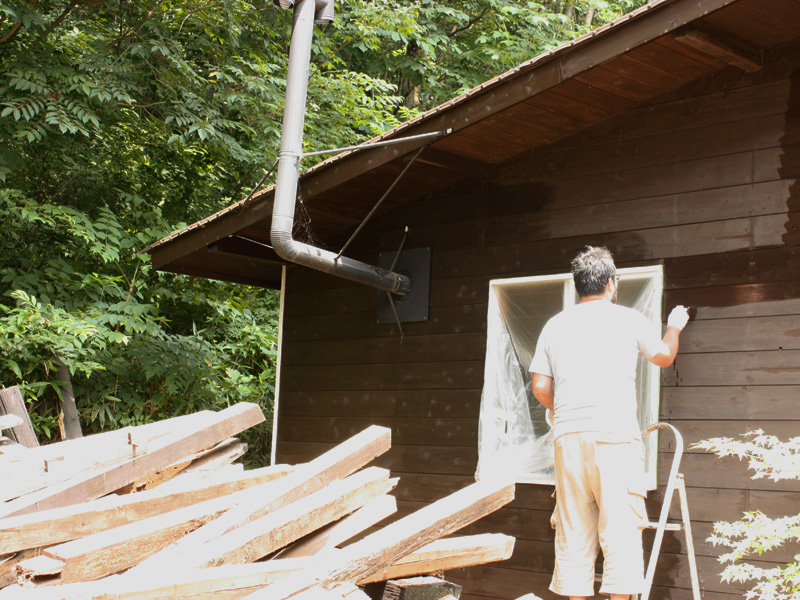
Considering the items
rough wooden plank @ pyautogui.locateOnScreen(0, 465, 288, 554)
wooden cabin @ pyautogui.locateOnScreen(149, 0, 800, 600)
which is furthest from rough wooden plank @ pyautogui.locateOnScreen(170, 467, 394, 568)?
wooden cabin @ pyautogui.locateOnScreen(149, 0, 800, 600)

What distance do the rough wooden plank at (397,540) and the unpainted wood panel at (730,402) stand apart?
6.63 ft

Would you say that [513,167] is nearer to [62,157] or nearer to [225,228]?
[225,228]

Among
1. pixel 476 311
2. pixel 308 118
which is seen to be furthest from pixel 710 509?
pixel 308 118

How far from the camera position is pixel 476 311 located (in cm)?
591

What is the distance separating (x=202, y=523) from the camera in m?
3.26

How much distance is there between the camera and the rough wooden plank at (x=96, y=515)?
3053 millimetres

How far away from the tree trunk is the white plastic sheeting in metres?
4.58

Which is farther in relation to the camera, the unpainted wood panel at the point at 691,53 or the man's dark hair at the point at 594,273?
the unpainted wood panel at the point at 691,53

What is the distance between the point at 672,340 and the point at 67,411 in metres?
6.30

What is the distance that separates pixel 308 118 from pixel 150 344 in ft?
12.6

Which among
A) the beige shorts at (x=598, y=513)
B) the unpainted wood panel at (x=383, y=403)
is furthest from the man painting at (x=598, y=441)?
the unpainted wood panel at (x=383, y=403)

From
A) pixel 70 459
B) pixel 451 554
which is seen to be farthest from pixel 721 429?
pixel 70 459

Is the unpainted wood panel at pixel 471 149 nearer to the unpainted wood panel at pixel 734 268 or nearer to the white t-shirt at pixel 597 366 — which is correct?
the unpainted wood panel at pixel 734 268

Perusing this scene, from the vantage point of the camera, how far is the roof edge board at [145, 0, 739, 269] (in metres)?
4.29
